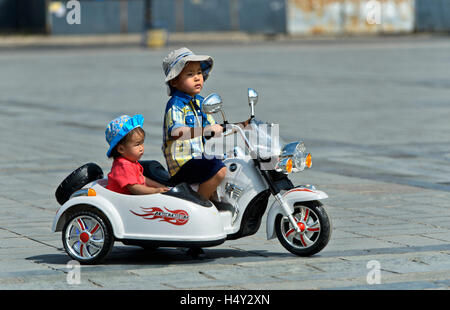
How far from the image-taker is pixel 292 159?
605 cm

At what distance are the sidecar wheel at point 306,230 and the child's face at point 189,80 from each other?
969 mm

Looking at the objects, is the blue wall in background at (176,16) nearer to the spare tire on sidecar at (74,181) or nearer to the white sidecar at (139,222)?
the spare tire on sidecar at (74,181)

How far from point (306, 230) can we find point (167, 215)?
875 millimetres

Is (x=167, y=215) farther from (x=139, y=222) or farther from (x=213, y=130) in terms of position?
(x=213, y=130)

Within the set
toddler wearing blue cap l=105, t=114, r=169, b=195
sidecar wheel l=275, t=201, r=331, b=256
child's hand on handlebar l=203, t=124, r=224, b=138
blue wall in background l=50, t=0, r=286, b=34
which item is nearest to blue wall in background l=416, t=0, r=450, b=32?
blue wall in background l=50, t=0, r=286, b=34

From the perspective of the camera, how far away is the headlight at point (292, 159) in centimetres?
605

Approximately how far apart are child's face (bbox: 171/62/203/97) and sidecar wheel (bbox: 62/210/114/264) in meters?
0.95

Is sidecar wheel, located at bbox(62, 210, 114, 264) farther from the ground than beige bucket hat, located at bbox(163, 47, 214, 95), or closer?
closer

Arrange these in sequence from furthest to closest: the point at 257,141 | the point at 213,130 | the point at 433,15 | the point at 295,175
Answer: the point at 433,15 → the point at 295,175 → the point at 257,141 → the point at 213,130

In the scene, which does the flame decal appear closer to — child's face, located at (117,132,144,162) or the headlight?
child's face, located at (117,132,144,162)

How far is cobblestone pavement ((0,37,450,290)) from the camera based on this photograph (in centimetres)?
580

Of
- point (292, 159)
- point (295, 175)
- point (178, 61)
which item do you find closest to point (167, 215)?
point (292, 159)

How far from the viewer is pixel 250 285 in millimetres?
5465

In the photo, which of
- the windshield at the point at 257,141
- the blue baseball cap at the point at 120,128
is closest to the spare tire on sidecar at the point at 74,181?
the blue baseball cap at the point at 120,128
